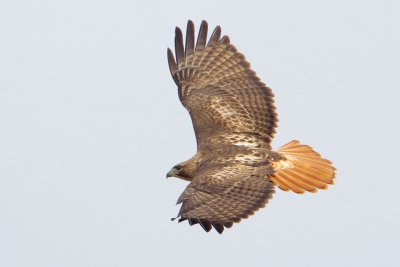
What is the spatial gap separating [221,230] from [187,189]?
0.86m

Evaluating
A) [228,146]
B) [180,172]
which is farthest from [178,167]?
[228,146]

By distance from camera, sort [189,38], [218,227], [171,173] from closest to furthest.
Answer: [218,227], [171,173], [189,38]

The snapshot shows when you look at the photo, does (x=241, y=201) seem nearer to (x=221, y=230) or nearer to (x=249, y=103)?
(x=221, y=230)

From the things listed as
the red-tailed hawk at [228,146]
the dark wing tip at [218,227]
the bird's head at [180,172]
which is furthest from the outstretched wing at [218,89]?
the dark wing tip at [218,227]

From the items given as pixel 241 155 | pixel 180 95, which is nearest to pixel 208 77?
pixel 180 95

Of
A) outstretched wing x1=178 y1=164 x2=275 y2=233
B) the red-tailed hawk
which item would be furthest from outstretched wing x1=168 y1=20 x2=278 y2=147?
outstretched wing x1=178 y1=164 x2=275 y2=233

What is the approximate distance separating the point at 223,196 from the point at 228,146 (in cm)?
157

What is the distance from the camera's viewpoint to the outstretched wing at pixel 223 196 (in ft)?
40.8

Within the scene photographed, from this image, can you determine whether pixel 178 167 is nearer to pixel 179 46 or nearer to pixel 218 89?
pixel 218 89

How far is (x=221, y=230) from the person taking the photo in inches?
486

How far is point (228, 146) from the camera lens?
1430 centimetres

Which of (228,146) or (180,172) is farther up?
(228,146)

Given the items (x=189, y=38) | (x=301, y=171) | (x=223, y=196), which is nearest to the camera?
(x=223, y=196)

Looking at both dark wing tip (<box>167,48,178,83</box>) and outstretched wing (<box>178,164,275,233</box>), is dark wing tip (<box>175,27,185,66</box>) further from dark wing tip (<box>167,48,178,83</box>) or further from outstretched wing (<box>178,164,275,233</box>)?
outstretched wing (<box>178,164,275,233</box>)
